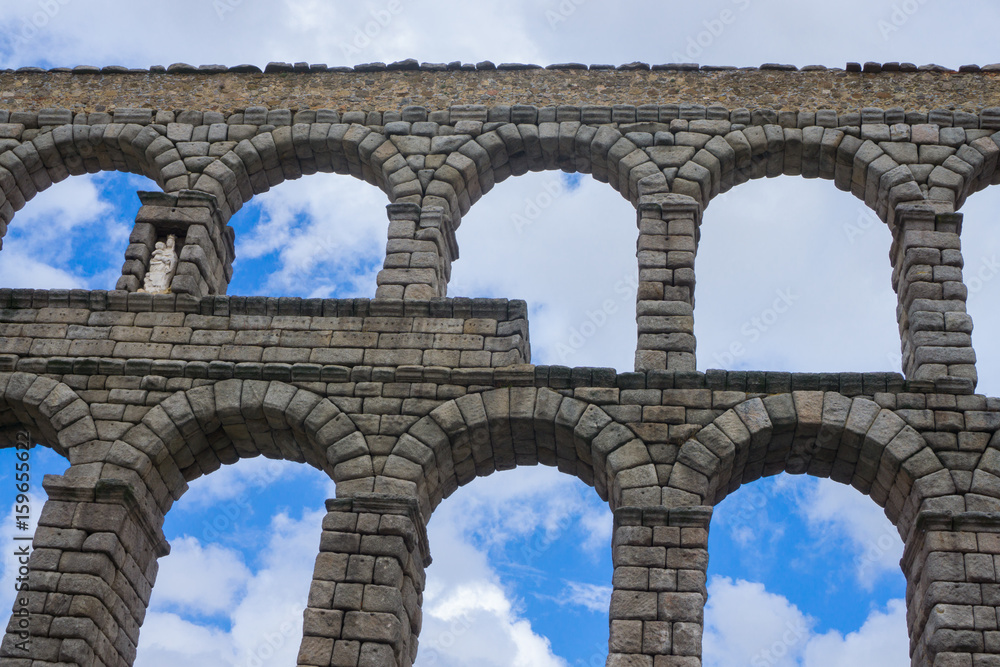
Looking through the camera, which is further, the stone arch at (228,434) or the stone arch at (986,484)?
the stone arch at (228,434)

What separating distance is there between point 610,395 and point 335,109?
5.14m

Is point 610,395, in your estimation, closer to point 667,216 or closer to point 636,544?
point 636,544

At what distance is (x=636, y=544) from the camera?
10.8 m

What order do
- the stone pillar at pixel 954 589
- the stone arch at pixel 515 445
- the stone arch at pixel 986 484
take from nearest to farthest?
1. the stone pillar at pixel 954 589
2. the stone arch at pixel 986 484
3. the stone arch at pixel 515 445

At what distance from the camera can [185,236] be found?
537 inches

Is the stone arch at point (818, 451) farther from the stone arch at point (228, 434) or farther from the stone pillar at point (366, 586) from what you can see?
the stone arch at point (228, 434)

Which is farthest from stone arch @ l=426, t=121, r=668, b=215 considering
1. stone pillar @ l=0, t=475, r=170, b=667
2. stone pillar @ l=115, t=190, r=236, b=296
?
stone pillar @ l=0, t=475, r=170, b=667

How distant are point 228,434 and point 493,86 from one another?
519 cm

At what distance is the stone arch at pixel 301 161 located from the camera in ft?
45.9

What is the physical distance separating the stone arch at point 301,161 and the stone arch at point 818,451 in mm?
4546

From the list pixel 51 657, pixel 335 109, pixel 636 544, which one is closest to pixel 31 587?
pixel 51 657

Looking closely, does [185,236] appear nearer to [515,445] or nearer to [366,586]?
[515,445]

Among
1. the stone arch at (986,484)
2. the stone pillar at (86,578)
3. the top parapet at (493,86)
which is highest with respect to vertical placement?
the top parapet at (493,86)

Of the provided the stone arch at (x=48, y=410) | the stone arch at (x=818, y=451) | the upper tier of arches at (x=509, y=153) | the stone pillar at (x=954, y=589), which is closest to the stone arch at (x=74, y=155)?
the upper tier of arches at (x=509, y=153)
